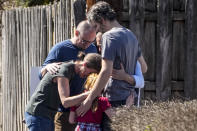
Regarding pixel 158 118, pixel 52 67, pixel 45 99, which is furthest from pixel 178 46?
pixel 158 118

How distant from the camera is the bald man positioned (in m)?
6.32

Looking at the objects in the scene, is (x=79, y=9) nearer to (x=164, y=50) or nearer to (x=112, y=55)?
(x=164, y=50)

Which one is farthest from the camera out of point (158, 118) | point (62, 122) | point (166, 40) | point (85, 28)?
point (166, 40)

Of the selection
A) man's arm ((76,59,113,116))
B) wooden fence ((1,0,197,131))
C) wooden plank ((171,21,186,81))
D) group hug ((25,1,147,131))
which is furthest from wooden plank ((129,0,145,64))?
man's arm ((76,59,113,116))

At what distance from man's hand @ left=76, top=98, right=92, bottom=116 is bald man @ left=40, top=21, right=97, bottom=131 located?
0.66m

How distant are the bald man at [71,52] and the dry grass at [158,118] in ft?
4.78

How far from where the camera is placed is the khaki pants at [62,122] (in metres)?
6.64

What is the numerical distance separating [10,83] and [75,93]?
11.7 feet

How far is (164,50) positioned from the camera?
752 cm

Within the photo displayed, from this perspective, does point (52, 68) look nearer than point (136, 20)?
Yes

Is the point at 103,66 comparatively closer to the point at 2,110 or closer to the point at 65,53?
the point at 65,53

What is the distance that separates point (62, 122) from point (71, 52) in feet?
2.55

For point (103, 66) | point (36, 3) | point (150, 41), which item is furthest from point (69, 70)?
point (36, 3)

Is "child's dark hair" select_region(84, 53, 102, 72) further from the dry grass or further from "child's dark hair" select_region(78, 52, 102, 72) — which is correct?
the dry grass
